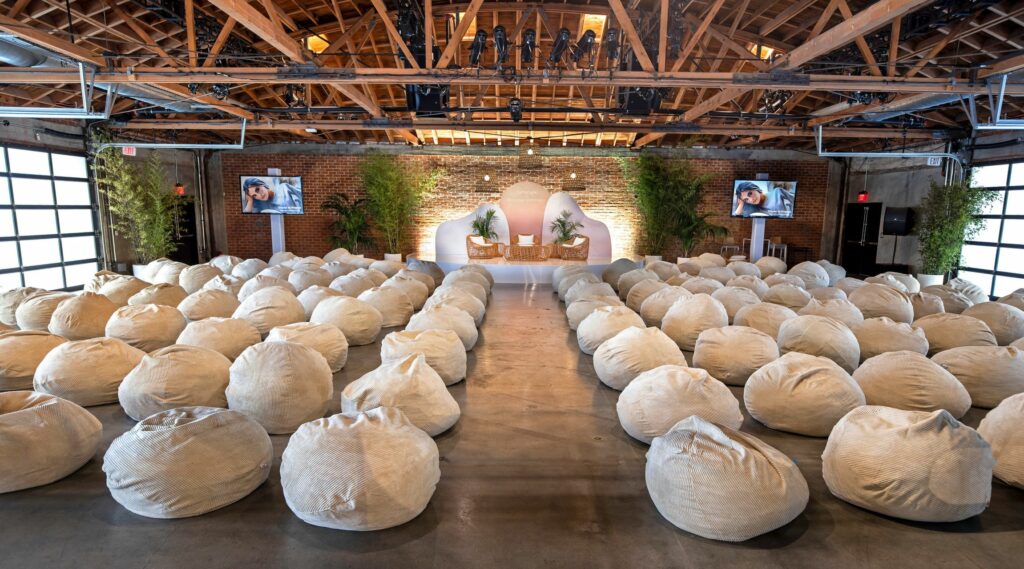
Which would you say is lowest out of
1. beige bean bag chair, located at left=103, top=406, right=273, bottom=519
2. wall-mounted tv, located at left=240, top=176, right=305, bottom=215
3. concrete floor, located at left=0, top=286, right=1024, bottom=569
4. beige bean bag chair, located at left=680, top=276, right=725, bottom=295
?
concrete floor, located at left=0, top=286, right=1024, bottom=569

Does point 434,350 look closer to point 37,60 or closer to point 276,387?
point 276,387

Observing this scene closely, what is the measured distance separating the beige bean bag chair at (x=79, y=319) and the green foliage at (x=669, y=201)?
10.6 metres

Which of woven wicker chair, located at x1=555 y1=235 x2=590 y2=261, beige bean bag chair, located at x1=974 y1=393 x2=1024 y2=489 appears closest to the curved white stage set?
woven wicker chair, located at x1=555 y1=235 x2=590 y2=261

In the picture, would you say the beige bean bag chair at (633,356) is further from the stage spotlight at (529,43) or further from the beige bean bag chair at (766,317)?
the stage spotlight at (529,43)

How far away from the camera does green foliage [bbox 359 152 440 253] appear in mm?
12596

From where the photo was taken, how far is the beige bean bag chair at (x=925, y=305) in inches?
257

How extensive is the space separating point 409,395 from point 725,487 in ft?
6.77

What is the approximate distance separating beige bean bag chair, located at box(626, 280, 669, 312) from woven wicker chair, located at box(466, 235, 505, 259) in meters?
5.57

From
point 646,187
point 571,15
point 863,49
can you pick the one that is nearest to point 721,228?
point 646,187

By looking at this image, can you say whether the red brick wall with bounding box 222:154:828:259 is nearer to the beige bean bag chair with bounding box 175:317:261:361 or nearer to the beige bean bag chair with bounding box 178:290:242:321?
the beige bean bag chair with bounding box 178:290:242:321

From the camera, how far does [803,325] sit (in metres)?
5.07

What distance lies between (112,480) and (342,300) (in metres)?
3.37

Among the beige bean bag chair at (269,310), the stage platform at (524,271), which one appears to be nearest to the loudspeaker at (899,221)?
the stage platform at (524,271)

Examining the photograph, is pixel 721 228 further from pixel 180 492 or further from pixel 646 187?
pixel 180 492
